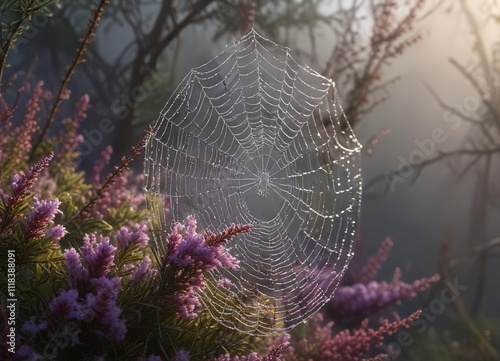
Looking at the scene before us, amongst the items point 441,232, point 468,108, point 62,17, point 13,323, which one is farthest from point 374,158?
point 13,323

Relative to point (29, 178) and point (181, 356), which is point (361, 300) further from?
point (29, 178)

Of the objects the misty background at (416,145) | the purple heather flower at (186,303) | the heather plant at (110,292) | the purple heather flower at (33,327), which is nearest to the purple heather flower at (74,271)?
the heather plant at (110,292)

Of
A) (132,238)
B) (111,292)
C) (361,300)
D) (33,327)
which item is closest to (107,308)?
(111,292)

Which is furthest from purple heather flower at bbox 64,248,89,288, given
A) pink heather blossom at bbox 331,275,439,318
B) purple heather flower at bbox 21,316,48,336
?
pink heather blossom at bbox 331,275,439,318

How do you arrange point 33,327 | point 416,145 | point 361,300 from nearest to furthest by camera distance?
point 33,327 < point 361,300 < point 416,145

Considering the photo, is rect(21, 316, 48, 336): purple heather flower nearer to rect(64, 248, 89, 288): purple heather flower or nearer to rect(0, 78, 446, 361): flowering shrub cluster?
rect(0, 78, 446, 361): flowering shrub cluster

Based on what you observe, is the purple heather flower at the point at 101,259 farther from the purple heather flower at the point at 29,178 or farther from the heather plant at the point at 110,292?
the purple heather flower at the point at 29,178

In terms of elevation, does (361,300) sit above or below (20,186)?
above

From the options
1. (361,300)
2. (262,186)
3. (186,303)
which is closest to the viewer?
(186,303)
